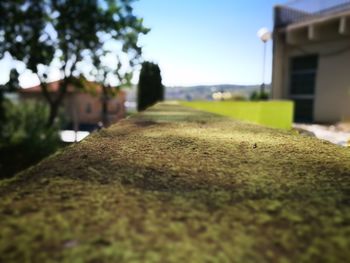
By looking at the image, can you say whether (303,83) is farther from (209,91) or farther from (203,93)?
(203,93)

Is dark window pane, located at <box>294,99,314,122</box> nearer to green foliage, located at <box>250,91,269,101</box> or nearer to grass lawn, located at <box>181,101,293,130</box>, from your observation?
green foliage, located at <box>250,91,269,101</box>

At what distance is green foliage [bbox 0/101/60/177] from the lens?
14953 mm

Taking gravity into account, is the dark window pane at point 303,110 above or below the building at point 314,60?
below

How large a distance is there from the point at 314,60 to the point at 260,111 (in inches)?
515

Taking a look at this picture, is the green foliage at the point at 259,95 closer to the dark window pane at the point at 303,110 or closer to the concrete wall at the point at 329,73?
the concrete wall at the point at 329,73

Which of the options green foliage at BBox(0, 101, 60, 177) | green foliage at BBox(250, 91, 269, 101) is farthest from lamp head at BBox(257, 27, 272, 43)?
green foliage at BBox(0, 101, 60, 177)

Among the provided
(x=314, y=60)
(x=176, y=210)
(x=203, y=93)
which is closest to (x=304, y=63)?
(x=314, y=60)

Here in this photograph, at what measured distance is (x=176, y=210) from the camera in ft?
3.38

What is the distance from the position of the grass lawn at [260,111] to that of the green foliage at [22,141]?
30.1 ft

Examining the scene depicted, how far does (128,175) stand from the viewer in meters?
1.43

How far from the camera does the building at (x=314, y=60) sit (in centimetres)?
1939

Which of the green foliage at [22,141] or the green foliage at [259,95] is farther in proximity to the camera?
the green foliage at [259,95]

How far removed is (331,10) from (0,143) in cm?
2016

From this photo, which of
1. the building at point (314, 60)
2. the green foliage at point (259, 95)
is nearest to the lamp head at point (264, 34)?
the building at point (314, 60)
